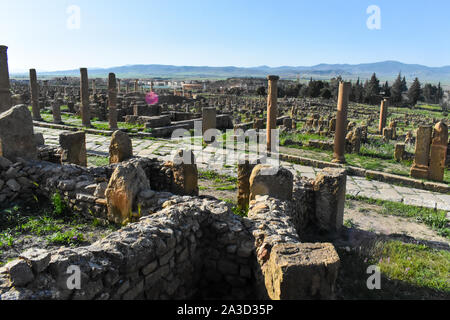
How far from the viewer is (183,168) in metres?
7.22

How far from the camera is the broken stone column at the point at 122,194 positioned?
5.70 metres

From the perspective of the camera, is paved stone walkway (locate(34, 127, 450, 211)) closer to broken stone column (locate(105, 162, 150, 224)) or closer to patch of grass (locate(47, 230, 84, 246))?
broken stone column (locate(105, 162, 150, 224))

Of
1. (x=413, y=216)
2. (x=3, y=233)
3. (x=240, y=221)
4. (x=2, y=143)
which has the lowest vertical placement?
(x=413, y=216)

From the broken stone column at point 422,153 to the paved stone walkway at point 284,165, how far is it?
1384 millimetres

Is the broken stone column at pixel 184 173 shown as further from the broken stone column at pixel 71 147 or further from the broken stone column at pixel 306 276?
the broken stone column at pixel 306 276

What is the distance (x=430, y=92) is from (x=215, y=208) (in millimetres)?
78724

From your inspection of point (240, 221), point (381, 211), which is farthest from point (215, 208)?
point (381, 211)

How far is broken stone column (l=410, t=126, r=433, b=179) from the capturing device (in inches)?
434

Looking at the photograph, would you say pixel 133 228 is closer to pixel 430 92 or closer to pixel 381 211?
pixel 381 211

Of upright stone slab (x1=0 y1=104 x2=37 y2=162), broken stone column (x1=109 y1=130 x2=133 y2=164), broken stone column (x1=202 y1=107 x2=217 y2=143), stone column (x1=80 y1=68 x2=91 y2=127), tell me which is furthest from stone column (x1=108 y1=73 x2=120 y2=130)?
upright stone slab (x1=0 y1=104 x2=37 y2=162)

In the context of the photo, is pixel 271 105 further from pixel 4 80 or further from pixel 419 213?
pixel 4 80

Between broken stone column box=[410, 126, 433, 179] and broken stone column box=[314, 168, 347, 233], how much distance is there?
18.8 ft
